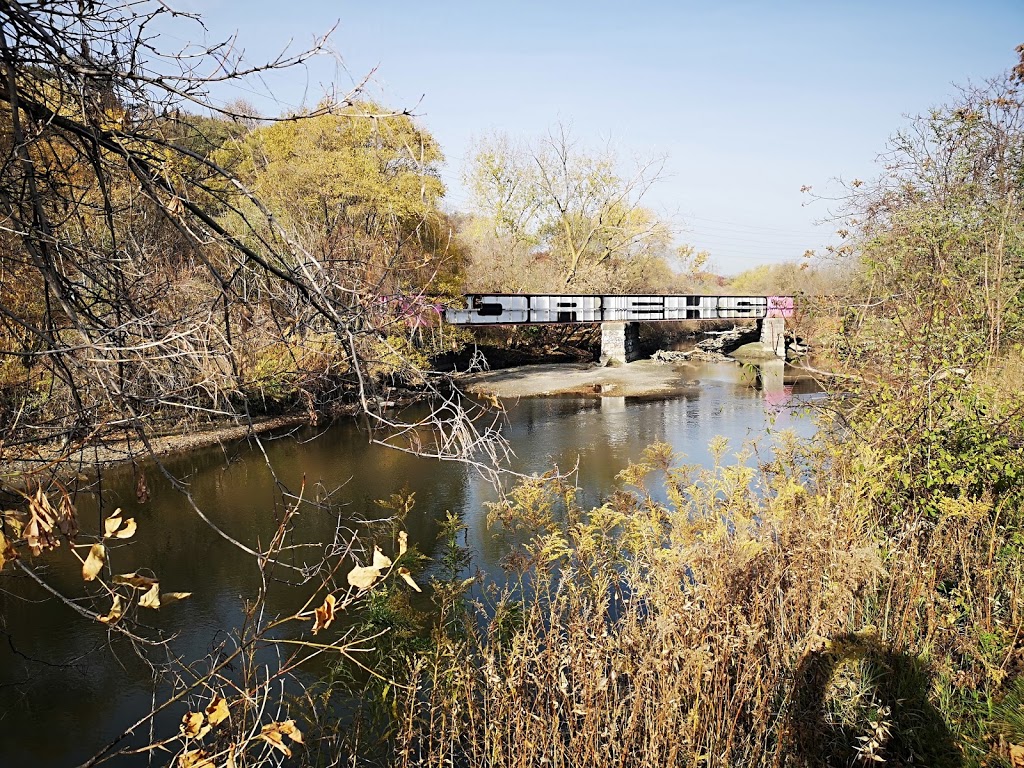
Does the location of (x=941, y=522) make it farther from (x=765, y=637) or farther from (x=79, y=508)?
(x=79, y=508)

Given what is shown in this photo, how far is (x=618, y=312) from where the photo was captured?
76.5 feet

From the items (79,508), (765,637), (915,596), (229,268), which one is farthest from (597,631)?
(79,508)

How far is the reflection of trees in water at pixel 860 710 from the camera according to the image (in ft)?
9.95

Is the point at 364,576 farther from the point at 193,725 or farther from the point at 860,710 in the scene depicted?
the point at 860,710

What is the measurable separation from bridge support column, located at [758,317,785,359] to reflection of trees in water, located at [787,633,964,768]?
21.8m

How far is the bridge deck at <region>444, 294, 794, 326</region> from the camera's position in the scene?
2033 cm

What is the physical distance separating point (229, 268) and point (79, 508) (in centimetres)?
864

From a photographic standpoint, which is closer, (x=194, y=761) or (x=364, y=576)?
(x=364, y=576)

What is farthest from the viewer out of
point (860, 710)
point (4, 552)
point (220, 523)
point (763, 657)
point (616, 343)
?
point (616, 343)

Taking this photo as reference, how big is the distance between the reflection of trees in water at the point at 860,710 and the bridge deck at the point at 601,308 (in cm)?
1604

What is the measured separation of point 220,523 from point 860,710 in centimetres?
689

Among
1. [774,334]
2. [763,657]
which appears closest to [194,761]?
[763,657]

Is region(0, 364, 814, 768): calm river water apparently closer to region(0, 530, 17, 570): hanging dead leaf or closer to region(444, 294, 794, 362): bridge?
region(0, 530, 17, 570): hanging dead leaf

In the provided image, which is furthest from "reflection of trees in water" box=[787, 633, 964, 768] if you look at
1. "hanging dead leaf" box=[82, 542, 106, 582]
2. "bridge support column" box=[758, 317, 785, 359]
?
"bridge support column" box=[758, 317, 785, 359]
